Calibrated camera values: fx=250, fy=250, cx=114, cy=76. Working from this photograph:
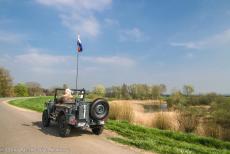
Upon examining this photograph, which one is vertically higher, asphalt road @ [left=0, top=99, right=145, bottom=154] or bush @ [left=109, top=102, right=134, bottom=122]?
bush @ [left=109, top=102, right=134, bottom=122]

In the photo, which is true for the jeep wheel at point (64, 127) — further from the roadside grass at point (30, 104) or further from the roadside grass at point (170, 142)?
the roadside grass at point (30, 104)

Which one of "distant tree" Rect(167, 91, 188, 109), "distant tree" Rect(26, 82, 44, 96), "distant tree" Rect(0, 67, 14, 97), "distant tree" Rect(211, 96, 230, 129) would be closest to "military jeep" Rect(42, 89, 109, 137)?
"distant tree" Rect(211, 96, 230, 129)

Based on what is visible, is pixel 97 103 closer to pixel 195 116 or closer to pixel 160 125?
pixel 160 125

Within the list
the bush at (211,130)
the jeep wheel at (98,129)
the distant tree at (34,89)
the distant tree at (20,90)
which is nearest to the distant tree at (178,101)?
the bush at (211,130)

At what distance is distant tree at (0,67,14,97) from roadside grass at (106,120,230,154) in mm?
68843

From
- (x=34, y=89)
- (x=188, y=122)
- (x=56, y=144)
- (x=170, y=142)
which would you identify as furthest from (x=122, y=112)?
(x=34, y=89)

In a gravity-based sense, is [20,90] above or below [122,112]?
above

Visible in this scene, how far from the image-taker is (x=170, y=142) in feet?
30.0

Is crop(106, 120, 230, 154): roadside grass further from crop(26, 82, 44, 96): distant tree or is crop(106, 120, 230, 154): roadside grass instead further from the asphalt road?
crop(26, 82, 44, 96): distant tree

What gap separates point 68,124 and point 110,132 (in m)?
2.36

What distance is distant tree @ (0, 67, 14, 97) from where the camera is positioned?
2876 inches

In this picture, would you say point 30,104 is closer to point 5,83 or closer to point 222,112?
point 222,112

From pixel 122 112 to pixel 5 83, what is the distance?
68420 millimetres

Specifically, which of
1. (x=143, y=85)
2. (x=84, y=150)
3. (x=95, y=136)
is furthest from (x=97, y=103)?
(x=143, y=85)
